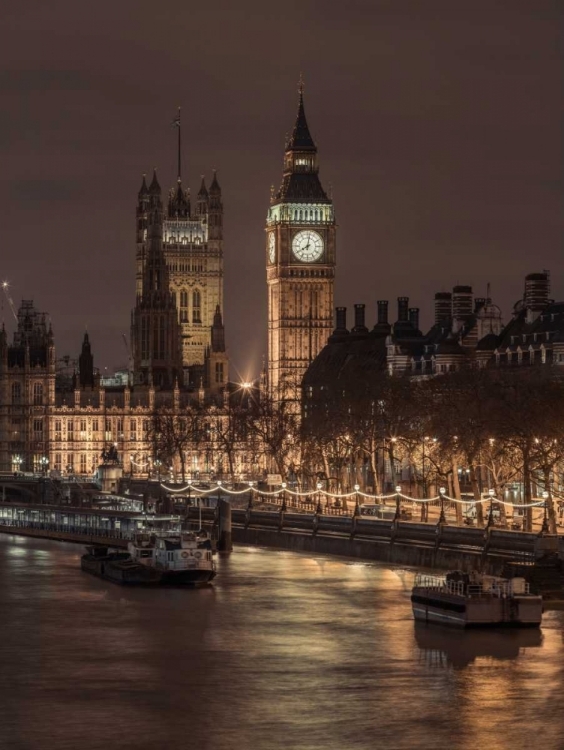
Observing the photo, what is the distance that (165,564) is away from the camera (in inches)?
4085

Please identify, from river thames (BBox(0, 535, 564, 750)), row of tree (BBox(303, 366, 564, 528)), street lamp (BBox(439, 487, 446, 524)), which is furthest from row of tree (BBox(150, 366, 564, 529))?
river thames (BBox(0, 535, 564, 750))

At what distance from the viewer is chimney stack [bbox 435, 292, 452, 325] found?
18662 cm

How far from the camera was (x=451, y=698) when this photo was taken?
68.3m

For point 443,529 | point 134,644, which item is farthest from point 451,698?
point 443,529

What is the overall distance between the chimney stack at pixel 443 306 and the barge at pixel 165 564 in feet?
261

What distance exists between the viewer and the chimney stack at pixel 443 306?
186625 millimetres

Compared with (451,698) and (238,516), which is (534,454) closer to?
(238,516)

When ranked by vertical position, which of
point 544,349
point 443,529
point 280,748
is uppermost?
point 544,349

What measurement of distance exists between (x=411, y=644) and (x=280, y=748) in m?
18.8

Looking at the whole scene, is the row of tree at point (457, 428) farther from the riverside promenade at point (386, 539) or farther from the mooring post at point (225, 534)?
the mooring post at point (225, 534)

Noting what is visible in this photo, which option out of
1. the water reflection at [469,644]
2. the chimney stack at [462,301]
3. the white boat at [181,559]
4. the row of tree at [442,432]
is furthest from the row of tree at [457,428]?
the water reflection at [469,644]

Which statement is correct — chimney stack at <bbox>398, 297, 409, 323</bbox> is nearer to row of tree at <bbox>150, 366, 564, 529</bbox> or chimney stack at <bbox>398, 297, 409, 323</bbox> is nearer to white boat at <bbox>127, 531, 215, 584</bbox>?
row of tree at <bbox>150, 366, 564, 529</bbox>

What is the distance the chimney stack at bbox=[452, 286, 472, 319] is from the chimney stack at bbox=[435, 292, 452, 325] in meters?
6.13

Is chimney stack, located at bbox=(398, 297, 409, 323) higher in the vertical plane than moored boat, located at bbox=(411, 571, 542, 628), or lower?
higher
